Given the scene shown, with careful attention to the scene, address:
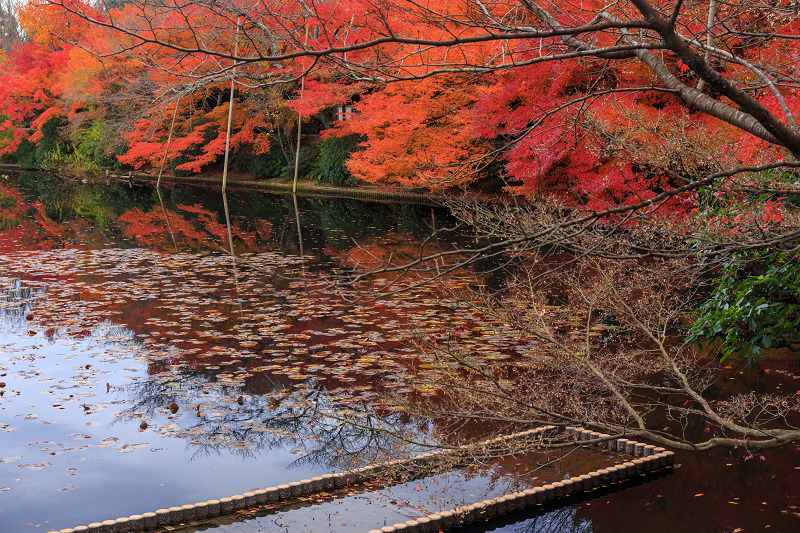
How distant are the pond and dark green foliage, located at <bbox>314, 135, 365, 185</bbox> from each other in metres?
14.6

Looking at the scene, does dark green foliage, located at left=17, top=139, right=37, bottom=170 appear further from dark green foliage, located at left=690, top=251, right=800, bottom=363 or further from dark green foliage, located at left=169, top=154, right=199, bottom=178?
dark green foliage, located at left=690, top=251, right=800, bottom=363

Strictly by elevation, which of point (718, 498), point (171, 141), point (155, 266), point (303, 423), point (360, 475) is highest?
point (171, 141)

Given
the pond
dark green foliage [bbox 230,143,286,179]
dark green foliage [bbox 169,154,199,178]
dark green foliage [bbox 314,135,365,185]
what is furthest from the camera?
dark green foliage [bbox 169,154,199,178]

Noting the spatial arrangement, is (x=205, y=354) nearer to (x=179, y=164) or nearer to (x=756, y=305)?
(x=756, y=305)

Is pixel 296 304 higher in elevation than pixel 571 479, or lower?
higher

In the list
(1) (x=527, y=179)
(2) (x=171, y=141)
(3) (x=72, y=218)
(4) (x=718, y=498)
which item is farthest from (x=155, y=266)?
(2) (x=171, y=141)

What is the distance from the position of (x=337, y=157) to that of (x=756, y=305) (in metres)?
24.7

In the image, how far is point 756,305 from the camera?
5.27 m

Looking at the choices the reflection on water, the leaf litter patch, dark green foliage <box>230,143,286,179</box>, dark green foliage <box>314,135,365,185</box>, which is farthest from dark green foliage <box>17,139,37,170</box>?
the leaf litter patch

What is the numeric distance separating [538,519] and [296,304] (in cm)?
666

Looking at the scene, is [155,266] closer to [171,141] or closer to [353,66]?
[353,66]

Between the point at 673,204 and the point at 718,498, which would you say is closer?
the point at 718,498

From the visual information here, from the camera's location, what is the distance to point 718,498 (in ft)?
17.9

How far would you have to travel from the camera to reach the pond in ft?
17.2
